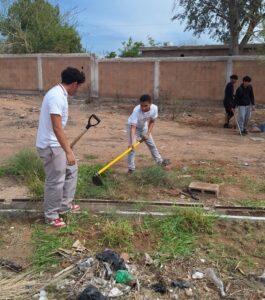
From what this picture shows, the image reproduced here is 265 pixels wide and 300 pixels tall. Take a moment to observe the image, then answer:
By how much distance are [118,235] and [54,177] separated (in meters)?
0.88

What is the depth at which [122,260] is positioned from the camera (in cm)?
347

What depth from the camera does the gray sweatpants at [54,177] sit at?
4012 mm

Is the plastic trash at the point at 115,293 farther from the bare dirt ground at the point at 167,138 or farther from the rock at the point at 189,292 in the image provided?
the bare dirt ground at the point at 167,138

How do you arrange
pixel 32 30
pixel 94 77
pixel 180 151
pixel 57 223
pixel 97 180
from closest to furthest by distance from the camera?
pixel 57 223, pixel 97 180, pixel 180 151, pixel 94 77, pixel 32 30

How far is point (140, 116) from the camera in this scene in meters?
5.83

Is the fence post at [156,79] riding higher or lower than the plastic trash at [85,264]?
higher

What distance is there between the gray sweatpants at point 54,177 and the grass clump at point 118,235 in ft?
1.95

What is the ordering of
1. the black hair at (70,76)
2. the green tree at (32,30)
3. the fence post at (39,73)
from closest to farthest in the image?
1. the black hair at (70,76)
2. the fence post at (39,73)
3. the green tree at (32,30)

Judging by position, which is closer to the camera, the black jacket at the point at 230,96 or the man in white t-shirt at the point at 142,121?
the man in white t-shirt at the point at 142,121

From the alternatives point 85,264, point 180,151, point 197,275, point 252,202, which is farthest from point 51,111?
point 180,151

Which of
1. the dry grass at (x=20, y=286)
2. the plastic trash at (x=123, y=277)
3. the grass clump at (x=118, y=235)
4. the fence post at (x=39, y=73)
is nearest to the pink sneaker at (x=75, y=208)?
the grass clump at (x=118, y=235)

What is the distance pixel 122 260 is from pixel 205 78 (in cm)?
1166

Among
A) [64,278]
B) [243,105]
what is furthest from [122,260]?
[243,105]

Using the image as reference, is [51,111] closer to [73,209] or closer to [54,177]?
[54,177]
